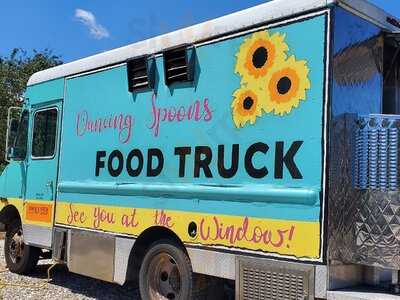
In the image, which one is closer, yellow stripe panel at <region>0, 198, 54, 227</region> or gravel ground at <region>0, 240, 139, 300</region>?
gravel ground at <region>0, 240, 139, 300</region>

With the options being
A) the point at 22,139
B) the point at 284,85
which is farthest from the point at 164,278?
the point at 22,139

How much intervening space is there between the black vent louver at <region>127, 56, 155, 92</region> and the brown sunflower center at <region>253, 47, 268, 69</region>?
1467 mm

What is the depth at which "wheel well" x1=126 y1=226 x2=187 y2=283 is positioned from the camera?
233 inches

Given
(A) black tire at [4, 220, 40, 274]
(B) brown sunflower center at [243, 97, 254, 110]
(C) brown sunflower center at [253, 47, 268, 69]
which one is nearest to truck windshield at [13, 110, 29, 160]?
(A) black tire at [4, 220, 40, 274]

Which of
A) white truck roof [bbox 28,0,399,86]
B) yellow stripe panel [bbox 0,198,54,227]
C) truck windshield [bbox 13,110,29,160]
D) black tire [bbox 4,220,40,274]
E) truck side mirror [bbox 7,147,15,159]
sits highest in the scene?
white truck roof [bbox 28,0,399,86]

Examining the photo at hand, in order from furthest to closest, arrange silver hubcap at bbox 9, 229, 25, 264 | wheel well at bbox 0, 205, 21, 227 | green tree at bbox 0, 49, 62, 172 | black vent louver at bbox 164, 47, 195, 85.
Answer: green tree at bbox 0, 49, 62, 172 < wheel well at bbox 0, 205, 21, 227 < silver hubcap at bbox 9, 229, 25, 264 < black vent louver at bbox 164, 47, 195, 85

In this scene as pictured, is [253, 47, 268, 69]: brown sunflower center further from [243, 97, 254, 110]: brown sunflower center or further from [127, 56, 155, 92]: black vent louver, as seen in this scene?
[127, 56, 155, 92]: black vent louver

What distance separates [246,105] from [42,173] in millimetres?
3777

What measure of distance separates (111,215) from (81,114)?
1.43 metres

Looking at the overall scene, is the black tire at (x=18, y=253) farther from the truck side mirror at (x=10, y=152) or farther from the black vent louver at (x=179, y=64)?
the black vent louver at (x=179, y=64)

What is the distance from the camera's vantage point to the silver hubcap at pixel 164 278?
572cm

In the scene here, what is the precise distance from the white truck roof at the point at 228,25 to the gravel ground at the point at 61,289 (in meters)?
2.81

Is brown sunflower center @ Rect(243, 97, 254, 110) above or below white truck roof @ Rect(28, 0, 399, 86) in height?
below

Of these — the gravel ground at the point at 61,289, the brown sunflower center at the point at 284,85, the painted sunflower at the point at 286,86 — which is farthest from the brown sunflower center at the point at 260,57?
the gravel ground at the point at 61,289
